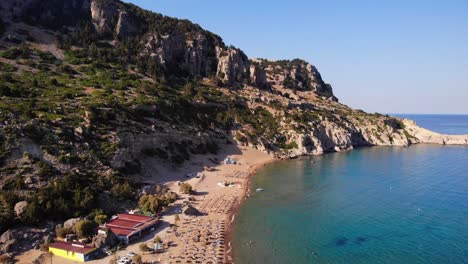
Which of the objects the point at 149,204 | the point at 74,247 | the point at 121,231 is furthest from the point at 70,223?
the point at 149,204

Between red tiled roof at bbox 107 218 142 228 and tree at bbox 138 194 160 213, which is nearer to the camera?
red tiled roof at bbox 107 218 142 228

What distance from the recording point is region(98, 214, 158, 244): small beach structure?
4166cm

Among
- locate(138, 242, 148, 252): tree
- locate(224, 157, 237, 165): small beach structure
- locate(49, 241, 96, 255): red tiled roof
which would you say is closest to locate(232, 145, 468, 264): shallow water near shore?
locate(224, 157, 237, 165): small beach structure

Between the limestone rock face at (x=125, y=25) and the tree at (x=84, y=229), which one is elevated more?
the limestone rock face at (x=125, y=25)

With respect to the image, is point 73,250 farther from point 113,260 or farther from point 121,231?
point 121,231

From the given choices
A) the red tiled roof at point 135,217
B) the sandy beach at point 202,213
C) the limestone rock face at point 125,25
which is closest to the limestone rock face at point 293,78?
the limestone rock face at point 125,25

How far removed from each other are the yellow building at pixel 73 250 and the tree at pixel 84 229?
2.36 m

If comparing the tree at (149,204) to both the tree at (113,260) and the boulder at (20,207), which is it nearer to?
the tree at (113,260)

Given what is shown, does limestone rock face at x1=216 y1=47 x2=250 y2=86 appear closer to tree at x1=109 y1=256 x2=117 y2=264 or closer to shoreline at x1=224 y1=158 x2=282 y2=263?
shoreline at x1=224 y1=158 x2=282 y2=263

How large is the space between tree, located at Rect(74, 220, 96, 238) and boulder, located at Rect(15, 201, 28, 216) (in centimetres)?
665

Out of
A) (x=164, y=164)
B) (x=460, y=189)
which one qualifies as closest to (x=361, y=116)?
(x=460, y=189)

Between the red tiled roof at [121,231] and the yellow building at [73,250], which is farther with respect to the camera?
the red tiled roof at [121,231]

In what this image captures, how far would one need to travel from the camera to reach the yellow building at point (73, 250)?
122 ft

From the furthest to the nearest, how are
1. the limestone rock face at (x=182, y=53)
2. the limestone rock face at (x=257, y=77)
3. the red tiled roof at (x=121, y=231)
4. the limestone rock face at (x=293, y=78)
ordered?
the limestone rock face at (x=293, y=78)
the limestone rock face at (x=257, y=77)
the limestone rock face at (x=182, y=53)
the red tiled roof at (x=121, y=231)
